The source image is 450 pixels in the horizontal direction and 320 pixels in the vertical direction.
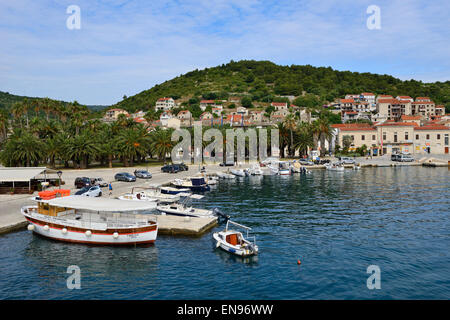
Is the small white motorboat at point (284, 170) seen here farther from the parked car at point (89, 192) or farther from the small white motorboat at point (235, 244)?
the small white motorboat at point (235, 244)

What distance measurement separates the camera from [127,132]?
278ft

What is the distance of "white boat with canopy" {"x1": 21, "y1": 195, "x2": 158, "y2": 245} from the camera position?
96.5 ft

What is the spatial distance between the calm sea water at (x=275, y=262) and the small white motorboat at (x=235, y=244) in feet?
1.88

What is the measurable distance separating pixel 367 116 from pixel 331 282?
18962 cm

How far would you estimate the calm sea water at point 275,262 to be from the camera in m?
21.2

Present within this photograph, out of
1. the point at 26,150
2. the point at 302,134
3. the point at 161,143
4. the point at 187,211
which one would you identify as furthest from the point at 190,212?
the point at 302,134

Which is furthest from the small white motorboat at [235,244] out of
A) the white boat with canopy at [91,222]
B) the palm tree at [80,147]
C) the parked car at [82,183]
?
the palm tree at [80,147]

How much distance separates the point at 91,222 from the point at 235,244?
1248 cm

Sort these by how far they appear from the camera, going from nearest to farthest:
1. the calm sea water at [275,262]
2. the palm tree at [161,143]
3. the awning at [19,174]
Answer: the calm sea water at [275,262] → the awning at [19,174] → the palm tree at [161,143]

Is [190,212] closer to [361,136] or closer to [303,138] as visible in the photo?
[303,138]

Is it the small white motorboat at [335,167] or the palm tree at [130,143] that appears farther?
the small white motorboat at [335,167]

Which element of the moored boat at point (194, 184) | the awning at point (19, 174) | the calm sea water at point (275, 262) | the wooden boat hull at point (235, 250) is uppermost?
the awning at point (19, 174)

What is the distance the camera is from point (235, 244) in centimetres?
2842
